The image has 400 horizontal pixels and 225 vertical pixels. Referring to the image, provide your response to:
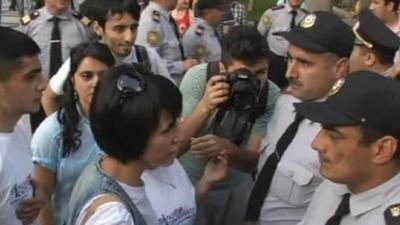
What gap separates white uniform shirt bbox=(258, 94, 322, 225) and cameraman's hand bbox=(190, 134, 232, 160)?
19cm

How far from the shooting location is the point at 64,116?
10.0 feet

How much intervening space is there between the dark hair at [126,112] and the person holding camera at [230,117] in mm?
834

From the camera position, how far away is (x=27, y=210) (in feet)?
8.75

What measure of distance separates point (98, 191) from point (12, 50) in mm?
844

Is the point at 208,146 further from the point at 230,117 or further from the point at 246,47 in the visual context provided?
the point at 246,47

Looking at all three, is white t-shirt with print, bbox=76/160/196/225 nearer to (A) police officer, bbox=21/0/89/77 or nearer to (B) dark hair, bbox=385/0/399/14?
(B) dark hair, bbox=385/0/399/14

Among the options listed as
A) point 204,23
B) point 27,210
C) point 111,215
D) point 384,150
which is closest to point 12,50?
point 27,210

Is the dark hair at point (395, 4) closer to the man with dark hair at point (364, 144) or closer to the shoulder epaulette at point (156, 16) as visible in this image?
the shoulder epaulette at point (156, 16)

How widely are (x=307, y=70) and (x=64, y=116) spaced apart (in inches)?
40.1

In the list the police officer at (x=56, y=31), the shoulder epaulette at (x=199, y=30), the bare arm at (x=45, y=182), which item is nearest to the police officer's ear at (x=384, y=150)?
the bare arm at (x=45, y=182)

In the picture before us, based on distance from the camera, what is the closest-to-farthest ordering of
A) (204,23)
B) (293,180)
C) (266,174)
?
1. (293,180)
2. (266,174)
3. (204,23)

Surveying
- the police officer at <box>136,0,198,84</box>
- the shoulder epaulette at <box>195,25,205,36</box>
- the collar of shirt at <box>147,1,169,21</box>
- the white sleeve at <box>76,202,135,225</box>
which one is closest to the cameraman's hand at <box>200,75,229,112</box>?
the white sleeve at <box>76,202,135,225</box>

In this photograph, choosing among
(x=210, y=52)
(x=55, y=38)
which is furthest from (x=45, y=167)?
(x=210, y=52)

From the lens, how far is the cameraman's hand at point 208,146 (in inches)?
120
